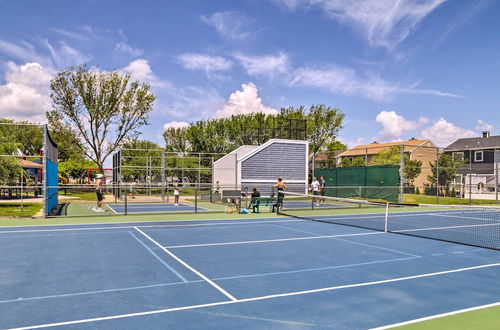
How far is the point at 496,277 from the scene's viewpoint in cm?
826

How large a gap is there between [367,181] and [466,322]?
2738 centimetres

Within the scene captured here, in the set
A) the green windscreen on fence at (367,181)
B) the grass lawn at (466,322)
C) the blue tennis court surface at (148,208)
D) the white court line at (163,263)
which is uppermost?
the green windscreen on fence at (367,181)

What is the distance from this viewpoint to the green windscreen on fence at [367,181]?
97.6ft

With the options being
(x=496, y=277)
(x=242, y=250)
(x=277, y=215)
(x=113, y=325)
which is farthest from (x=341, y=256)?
(x=277, y=215)

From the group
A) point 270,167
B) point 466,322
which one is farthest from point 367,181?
point 466,322

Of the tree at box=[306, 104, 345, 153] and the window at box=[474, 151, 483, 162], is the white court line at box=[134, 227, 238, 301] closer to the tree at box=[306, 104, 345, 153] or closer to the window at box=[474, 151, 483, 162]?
the tree at box=[306, 104, 345, 153]

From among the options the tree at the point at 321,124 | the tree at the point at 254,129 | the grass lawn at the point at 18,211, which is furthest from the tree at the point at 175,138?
the grass lawn at the point at 18,211

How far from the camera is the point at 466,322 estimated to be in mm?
5598

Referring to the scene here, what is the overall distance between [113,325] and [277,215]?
51.4ft

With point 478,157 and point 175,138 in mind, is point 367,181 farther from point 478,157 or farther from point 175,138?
point 175,138

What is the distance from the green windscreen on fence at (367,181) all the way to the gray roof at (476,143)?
116 feet

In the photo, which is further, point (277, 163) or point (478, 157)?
point (478, 157)

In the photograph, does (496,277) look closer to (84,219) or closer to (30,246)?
(30,246)

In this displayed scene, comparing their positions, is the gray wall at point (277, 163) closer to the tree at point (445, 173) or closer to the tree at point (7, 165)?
the tree at point (445, 173)
